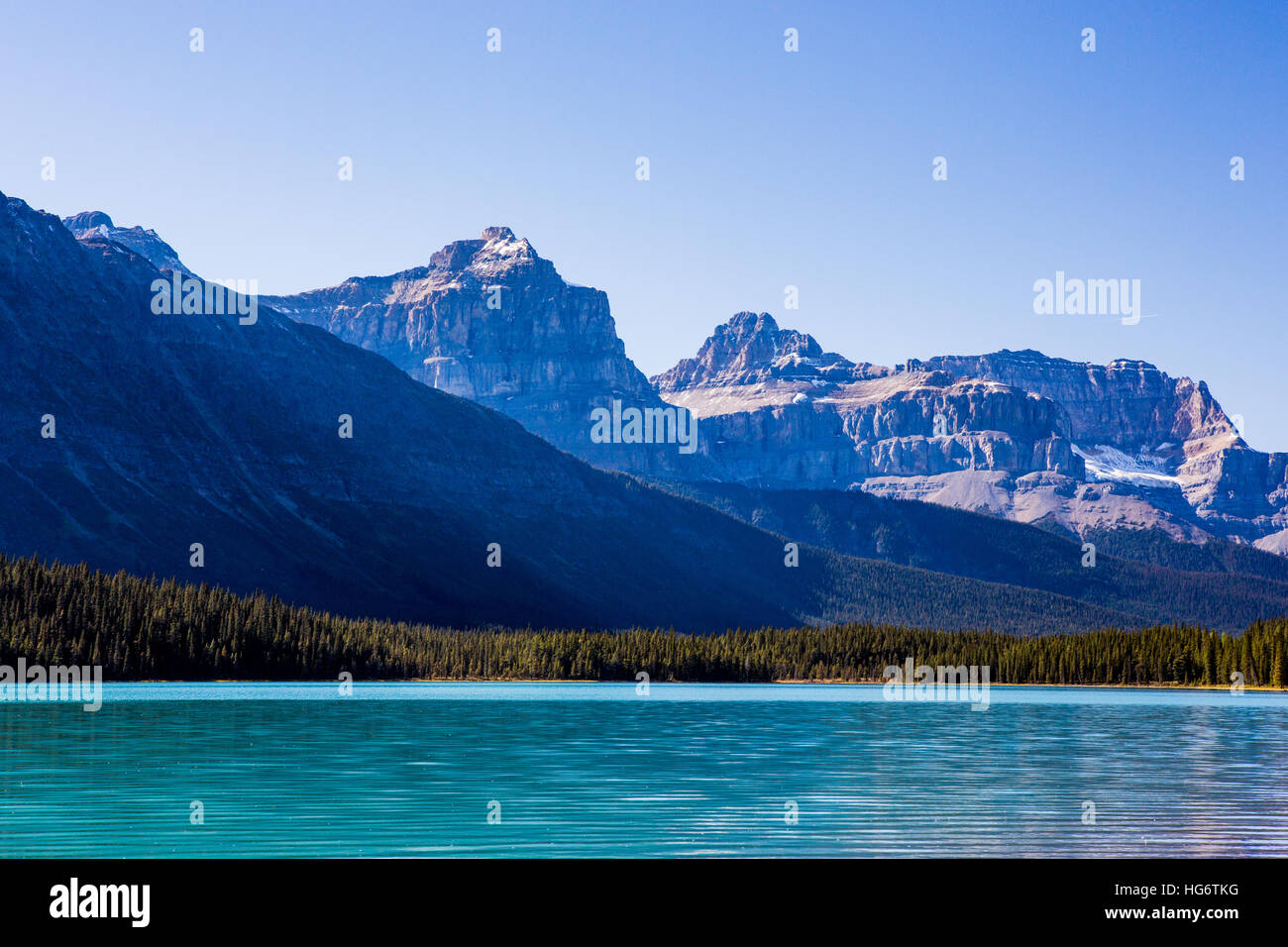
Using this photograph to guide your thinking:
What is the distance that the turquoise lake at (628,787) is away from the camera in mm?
46281

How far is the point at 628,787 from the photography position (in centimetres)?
6625

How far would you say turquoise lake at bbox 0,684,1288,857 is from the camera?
46.3 m

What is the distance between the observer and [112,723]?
11256 cm

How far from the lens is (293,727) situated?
112875 millimetres
